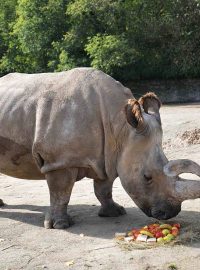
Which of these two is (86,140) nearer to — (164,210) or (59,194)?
(59,194)

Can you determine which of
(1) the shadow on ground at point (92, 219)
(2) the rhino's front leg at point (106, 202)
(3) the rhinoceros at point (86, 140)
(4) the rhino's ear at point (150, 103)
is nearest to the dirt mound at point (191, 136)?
(1) the shadow on ground at point (92, 219)

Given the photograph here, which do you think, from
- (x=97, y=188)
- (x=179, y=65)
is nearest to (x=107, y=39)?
(x=179, y=65)

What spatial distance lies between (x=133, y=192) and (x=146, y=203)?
7.1 inches

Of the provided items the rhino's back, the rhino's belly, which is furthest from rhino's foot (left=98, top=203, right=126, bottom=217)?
the rhino's belly

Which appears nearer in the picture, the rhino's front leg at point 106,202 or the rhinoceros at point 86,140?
the rhinoceros at point 86,140

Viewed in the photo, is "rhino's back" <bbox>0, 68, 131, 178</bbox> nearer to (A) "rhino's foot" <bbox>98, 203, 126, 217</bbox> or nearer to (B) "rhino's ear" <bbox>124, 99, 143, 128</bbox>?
(B) "rhino's ear" <bbox>124, 99, 143, 128</bbox>

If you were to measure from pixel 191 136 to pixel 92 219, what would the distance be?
→ 676 centimetres

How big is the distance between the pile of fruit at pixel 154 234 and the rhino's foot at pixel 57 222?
2.35ft

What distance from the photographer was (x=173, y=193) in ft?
17.7

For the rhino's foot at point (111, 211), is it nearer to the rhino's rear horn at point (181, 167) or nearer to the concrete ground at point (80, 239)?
the concrete ground at point (80, 239)

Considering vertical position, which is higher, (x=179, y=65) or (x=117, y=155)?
(x=117, y=155)

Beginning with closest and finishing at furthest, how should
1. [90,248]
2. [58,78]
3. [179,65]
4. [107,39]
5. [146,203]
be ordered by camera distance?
[90,248] → [146,203] → [58,78] → [107,39] → [179,65]

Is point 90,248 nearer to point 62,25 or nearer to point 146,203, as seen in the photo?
point 146,203

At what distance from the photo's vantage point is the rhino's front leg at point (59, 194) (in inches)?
233
